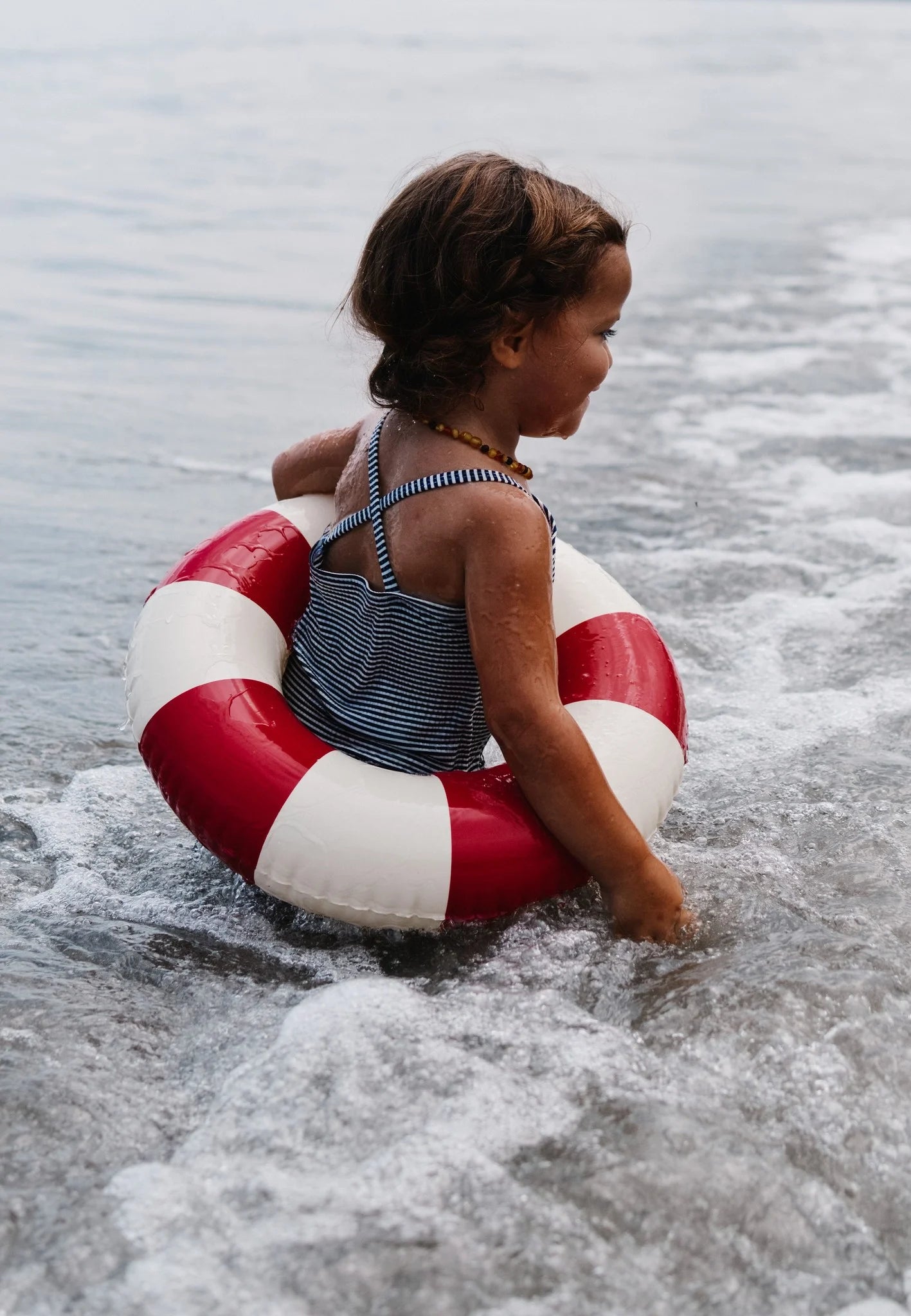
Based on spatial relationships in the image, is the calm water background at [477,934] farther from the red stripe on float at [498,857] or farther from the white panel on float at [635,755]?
the white panel on float at [635,755]

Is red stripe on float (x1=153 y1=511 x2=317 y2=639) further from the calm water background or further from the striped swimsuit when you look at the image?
the calm water background

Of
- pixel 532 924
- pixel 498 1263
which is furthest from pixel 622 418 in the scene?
pixel 498 1263

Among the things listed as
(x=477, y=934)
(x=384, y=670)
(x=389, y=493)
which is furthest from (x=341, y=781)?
(x=389, y=493)

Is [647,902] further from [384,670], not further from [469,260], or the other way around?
[469,260]

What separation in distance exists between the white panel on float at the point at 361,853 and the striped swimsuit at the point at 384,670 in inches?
8.8

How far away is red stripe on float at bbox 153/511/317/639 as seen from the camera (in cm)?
261

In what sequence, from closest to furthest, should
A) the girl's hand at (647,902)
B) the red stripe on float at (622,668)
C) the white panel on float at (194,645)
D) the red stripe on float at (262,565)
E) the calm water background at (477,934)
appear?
the calm water background at (477,934) < the girl's hand at (647,902) < the white panel on float at (194,645) < the red stripe on float at (622,668) < the red stripe on float at (262,565)

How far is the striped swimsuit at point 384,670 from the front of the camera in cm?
234

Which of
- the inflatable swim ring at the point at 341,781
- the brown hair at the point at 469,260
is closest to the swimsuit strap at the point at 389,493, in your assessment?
the brown hair at the point at 469,260

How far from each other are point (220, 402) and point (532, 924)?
154 inches

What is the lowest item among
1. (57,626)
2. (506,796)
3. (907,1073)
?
(57,626)

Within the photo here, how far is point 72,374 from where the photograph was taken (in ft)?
19.4

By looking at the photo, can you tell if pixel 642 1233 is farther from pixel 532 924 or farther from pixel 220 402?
pixel 220 402

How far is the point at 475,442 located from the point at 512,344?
17 centimetres
